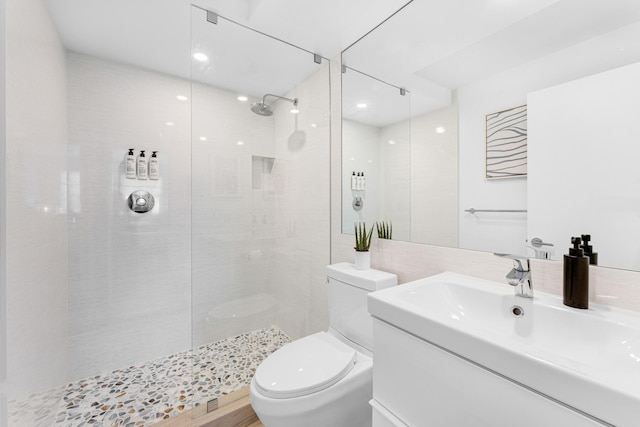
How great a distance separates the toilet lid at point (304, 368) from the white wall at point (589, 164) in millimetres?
978

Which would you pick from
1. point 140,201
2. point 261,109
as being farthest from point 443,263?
point 140,201

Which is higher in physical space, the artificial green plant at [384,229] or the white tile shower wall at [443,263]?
the artificial green plant at [384,229]

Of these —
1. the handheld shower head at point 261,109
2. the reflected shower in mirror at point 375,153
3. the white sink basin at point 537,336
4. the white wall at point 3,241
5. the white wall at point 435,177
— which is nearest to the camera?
the white sink basin at point 537,336

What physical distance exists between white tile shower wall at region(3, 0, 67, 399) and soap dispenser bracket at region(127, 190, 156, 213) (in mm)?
379

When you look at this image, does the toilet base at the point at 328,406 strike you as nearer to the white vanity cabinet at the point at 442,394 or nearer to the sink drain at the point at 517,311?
the white vanity cabinet at the point at 442,394

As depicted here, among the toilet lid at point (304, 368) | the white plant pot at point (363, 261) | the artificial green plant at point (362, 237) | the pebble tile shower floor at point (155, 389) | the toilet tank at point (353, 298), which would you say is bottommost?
the pebble tile shower floor at point (155, 389)

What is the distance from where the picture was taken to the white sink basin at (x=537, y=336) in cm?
49

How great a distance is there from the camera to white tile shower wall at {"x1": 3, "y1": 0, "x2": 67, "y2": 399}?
1025 millimetres

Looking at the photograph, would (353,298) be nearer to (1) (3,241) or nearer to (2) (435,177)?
(2) (435,177)

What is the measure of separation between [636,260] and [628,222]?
0.38 feet

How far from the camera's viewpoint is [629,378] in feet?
1.63

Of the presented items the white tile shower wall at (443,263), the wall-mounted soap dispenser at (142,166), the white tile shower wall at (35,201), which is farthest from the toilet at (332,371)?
the wall-mounted soap dispenser at (142,166)

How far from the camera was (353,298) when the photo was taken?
144 centimetres

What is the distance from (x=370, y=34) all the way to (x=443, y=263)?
1.41 m
